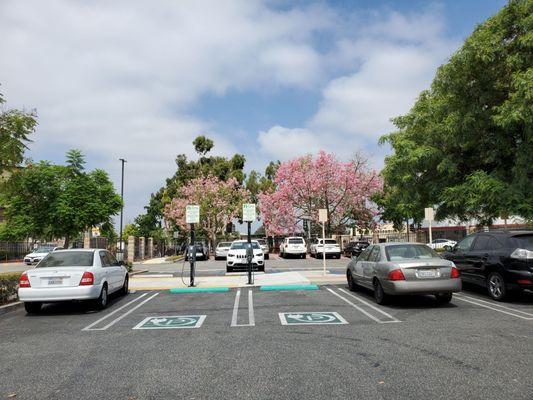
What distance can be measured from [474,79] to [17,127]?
58.2 feet

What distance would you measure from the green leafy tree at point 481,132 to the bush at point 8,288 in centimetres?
1671

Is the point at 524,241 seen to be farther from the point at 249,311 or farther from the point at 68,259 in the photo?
the point at 68,259

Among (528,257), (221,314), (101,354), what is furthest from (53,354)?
(528,257)

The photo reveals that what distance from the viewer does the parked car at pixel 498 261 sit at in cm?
1027

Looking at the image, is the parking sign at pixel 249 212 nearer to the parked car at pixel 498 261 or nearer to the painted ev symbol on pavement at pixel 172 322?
the painted ev symbol on pavement at pixel 172 322

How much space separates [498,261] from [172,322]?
300 inches

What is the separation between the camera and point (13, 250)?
4422 cm

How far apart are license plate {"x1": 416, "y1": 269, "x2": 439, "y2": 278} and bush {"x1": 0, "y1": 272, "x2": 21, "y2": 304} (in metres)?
9.94

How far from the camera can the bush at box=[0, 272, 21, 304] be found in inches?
452

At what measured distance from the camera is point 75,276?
10094 mm

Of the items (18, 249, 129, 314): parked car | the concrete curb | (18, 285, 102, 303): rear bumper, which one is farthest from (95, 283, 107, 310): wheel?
the concrete curb

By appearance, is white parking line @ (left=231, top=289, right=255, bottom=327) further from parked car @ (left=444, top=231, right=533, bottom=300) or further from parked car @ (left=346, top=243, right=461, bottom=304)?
parked car @ (left=444, top=231, right=533, bottom=300)

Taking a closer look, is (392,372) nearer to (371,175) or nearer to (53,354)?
(53,354)

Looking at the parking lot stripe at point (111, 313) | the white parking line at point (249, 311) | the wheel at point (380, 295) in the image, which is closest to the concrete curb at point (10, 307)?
the parking lot stripe at point (111, 313)
